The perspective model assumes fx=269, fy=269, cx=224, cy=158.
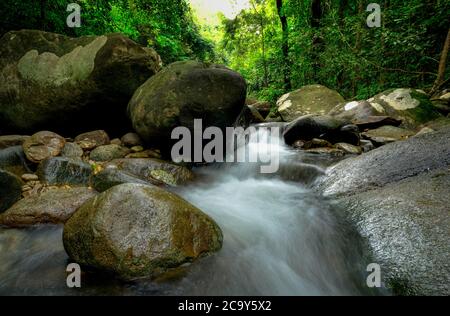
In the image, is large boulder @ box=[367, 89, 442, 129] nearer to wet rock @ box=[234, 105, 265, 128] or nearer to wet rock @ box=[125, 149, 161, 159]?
wet rock @ box=[234, 105, 265, 128]

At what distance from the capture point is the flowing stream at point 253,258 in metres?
2.19

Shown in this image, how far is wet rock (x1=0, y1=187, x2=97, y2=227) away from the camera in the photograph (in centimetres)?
324

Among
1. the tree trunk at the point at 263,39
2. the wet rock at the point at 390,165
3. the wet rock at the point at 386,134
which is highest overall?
the tree trunk at the point at 263,39

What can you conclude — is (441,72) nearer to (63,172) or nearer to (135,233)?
(135,233)

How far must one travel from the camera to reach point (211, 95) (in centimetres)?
479

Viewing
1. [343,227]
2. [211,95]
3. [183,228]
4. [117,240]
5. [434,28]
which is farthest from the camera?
[434,28]

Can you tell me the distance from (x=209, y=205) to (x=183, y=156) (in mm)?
1530

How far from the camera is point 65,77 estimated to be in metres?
5.40

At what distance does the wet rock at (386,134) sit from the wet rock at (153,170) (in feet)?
13.0

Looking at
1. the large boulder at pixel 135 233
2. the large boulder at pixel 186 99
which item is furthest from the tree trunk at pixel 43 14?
the large boulder at pixel 135 233

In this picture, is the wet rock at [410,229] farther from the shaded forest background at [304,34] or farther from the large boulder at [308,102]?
the large boulder at [308,102]

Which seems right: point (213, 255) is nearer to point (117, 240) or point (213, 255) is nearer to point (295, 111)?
point (117, 240)

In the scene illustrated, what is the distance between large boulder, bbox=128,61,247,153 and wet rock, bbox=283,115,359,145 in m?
1.85
